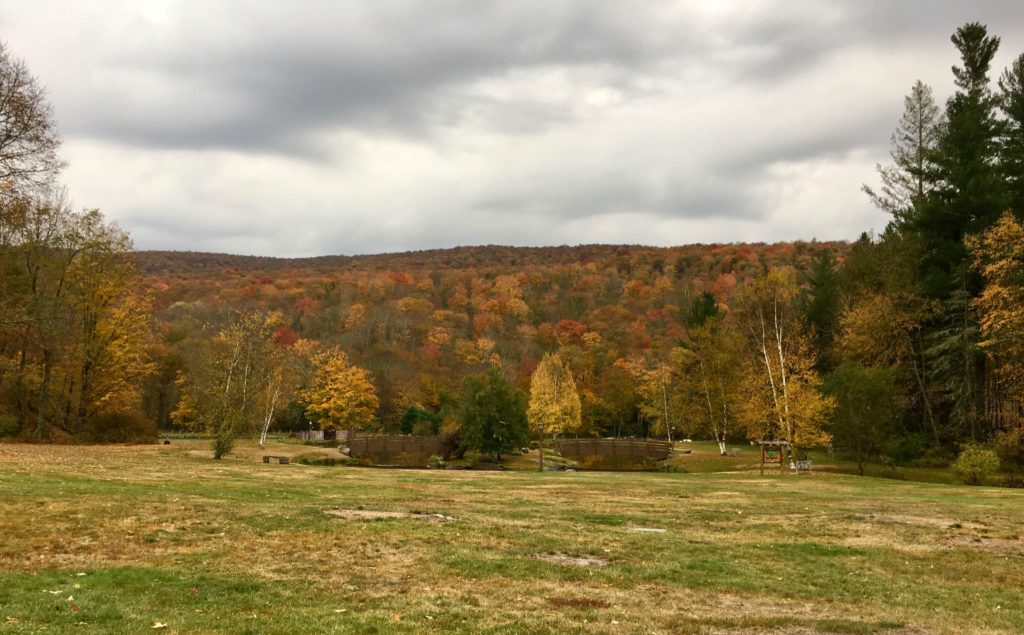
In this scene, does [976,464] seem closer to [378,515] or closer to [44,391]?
[378,515]

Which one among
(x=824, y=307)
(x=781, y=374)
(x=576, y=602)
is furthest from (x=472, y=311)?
(x=576, y=602)

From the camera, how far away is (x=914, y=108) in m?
55.4

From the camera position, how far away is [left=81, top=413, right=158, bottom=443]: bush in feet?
147

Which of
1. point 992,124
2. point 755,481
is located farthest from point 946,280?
point 755,481

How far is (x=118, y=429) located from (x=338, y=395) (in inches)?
970

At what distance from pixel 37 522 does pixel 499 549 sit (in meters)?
8.62

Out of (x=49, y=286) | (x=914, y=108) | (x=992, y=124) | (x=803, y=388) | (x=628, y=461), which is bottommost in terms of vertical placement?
(x=628, y=461)

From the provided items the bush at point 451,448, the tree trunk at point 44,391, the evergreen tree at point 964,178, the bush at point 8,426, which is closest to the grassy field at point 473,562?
the tree trunk at point 44,391

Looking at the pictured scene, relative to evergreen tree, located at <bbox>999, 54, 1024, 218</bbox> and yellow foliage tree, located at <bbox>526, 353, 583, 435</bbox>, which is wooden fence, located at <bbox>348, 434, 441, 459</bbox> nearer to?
yellow foliage tree, located at <bbox>526, 353, 583, 435</bbox>

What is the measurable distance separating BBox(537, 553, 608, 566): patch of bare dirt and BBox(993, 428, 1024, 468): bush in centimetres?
3623

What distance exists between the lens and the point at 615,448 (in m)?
61.9

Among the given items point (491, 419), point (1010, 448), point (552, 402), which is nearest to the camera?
point (1010, 448)

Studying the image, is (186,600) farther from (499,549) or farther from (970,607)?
(970,607)

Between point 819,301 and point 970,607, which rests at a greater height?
point 819,301
